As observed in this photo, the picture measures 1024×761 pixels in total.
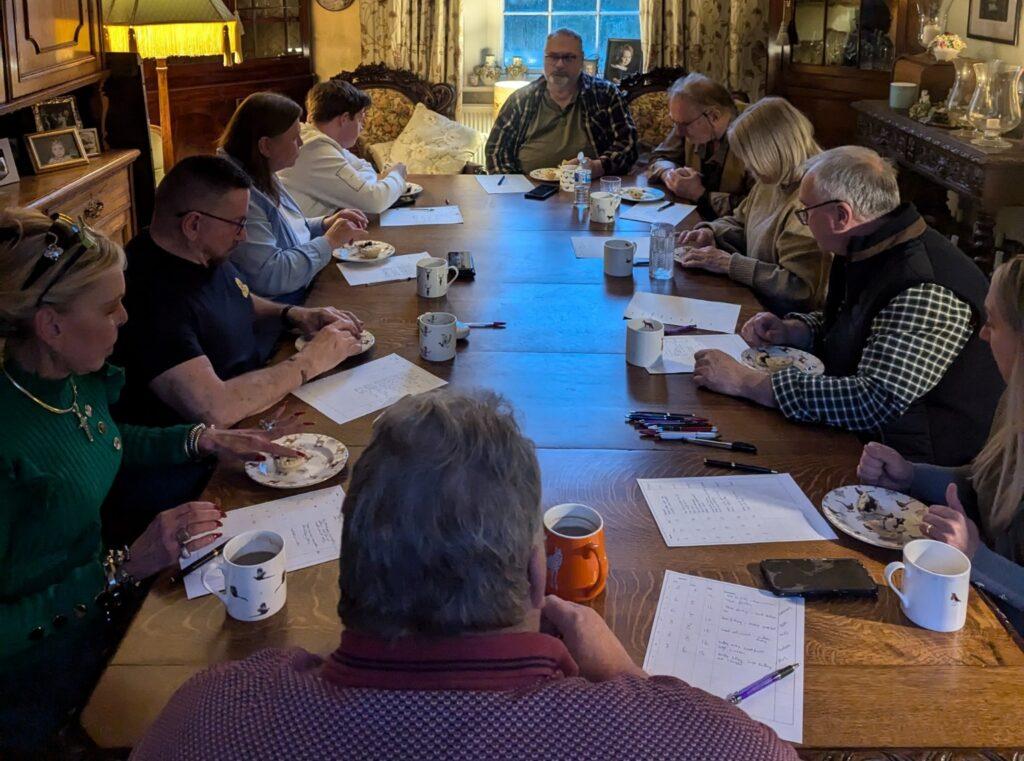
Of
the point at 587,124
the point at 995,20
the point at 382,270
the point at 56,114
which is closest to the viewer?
the point at 382,270

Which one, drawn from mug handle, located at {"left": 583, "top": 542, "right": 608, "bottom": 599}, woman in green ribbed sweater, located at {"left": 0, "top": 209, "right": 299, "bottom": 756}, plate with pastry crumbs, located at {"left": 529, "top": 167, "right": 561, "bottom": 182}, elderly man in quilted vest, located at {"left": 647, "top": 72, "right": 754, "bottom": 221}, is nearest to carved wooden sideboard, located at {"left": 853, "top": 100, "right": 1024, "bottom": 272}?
elderly man in quilted vest, located at {"left": 647, "top": 72, "right": 754, "bottom": 221}

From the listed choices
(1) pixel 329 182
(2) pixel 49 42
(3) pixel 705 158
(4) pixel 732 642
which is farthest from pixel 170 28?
(4) pixel 732 642

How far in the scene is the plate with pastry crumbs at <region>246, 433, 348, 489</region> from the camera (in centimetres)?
158

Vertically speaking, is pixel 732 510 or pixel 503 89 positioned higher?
pixel 503 89

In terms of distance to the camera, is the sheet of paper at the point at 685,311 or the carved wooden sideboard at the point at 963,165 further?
the carved wooden sideboard at the point at 963,165

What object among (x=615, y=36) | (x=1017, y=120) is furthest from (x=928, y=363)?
(x=615, y=36)

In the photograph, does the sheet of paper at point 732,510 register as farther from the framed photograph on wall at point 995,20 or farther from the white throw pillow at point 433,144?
the white throw pillow at point 433,144

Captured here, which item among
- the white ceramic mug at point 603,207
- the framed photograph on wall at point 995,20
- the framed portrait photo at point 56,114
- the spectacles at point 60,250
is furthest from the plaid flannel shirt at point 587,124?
the spectacles at point 60,250

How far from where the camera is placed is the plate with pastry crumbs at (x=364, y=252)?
9.26 feet

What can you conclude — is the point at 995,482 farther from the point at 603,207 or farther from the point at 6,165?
the point at 6,165

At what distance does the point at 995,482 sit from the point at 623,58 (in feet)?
15.3

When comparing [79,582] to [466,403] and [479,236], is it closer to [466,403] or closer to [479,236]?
[466,403]

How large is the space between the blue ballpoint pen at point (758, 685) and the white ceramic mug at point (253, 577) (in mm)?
580

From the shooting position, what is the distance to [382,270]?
8.99 feet
